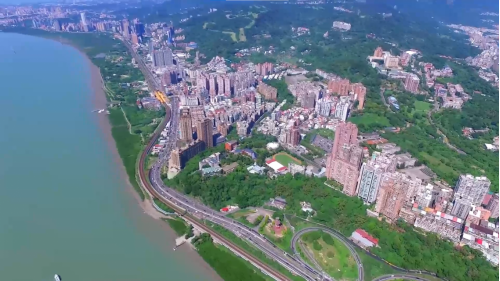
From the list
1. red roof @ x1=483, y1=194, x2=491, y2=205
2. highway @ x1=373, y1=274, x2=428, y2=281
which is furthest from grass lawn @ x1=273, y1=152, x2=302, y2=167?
red roof @ x1=483, y1=194, x2=491, y2=205

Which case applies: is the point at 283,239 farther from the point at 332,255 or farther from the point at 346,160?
the point at 346,160

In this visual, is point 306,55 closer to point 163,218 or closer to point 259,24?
point 259,24

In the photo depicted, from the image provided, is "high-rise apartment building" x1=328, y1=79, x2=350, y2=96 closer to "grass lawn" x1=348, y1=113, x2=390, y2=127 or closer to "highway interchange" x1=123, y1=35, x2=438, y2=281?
"grass lawn" x1=348, y1=113, x2=390, y2=127

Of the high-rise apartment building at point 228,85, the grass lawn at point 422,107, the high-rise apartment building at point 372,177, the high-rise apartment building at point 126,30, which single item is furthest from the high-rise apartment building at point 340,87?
the high-rise apartment building at point 126,30

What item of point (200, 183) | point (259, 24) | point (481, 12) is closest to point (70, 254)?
point (200, 183)

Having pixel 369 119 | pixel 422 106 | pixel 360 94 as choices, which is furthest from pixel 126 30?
pixel 422 106

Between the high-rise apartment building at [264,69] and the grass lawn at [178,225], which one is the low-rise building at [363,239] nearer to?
the grass lawn at [178,225]
